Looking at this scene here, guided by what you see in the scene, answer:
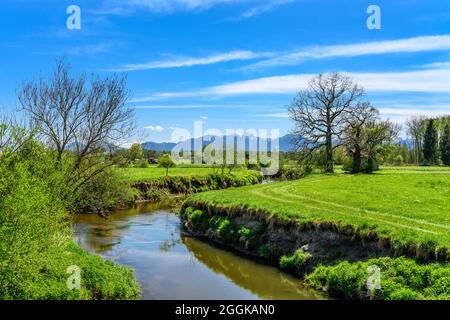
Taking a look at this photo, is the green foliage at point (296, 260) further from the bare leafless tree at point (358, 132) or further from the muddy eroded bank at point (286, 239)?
the bare leafless tree at point (358, 132)

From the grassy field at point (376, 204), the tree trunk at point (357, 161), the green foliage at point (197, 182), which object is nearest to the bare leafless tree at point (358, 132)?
the tree trunk at point (357, 161)

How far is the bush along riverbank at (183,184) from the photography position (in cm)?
6469

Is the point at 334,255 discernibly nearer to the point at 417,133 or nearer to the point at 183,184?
the point at 183,184

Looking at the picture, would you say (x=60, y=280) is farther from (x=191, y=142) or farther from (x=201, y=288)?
(x=191, y=142)

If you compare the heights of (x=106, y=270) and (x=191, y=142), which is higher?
(x=191, y=142)

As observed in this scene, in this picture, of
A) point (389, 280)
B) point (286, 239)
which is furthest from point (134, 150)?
point (389, 280)

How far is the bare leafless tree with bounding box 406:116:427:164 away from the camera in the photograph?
361 ft

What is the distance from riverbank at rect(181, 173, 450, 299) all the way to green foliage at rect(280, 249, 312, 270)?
53mm

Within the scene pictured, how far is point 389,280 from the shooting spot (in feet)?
62.0

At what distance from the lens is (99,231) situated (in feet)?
127

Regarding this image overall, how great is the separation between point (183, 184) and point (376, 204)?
4502 cm

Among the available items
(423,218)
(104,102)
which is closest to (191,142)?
(104,102)
